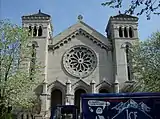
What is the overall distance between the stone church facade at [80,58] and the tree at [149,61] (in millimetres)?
9439

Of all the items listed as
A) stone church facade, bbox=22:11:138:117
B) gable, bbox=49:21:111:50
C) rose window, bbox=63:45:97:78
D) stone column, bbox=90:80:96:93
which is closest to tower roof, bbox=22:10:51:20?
stone church facade, bbox=22:11:138:117

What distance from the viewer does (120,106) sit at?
11.7 meters

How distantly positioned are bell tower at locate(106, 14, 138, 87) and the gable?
5.29 ft

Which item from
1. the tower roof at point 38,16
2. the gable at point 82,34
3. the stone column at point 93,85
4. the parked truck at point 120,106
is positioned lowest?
the parked truck at point 120,106

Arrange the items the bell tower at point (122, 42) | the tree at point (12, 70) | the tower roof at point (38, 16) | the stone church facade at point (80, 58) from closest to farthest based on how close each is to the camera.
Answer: the tree at point (12, 70) → the stone church facade at point (80, 58) → the bell tower at point (122, 42) → the tower roof at point (38, 16)

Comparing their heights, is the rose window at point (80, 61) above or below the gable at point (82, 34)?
below

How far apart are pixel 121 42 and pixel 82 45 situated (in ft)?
19.9

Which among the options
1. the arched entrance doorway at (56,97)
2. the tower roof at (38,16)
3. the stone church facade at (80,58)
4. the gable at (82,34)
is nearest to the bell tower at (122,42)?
the stone church facade at (80,58)

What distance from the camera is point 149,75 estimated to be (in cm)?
2475

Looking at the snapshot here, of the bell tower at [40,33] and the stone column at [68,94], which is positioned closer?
the stone column at [68,94]

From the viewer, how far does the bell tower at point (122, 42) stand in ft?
123

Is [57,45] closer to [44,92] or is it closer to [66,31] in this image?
[66,31]

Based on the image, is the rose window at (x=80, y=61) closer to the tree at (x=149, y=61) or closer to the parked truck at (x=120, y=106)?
the tree at (x=149, y=61)

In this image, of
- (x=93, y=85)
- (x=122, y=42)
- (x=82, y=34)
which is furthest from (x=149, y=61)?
(x=82, y=34)
